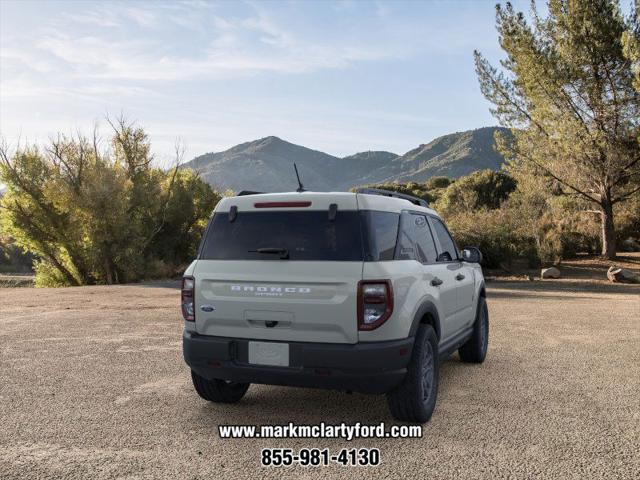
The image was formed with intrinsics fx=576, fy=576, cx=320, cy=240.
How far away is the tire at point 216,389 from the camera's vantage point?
5.12m

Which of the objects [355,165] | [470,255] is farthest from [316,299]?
[355,165]

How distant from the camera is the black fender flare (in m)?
4.48

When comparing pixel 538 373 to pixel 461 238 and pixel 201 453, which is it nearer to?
pixel 201 453

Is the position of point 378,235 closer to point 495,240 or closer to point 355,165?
point 495,240

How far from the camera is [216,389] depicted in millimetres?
5156

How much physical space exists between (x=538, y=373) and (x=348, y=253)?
3483mm

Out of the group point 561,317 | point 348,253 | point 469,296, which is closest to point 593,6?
point 561,317

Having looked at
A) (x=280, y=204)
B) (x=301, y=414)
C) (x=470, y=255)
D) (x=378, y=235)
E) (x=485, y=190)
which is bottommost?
(x=301, y=414)

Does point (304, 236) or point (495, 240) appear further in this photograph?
point (495, 240)

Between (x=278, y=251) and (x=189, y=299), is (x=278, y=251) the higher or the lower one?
the higher one

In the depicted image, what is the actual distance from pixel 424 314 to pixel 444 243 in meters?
1.62

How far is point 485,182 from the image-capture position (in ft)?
146

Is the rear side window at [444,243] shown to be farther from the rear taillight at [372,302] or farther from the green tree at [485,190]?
the green tree at [485,190]

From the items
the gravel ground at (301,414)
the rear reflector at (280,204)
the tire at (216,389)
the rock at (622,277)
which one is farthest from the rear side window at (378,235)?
the rock at (622,277)
